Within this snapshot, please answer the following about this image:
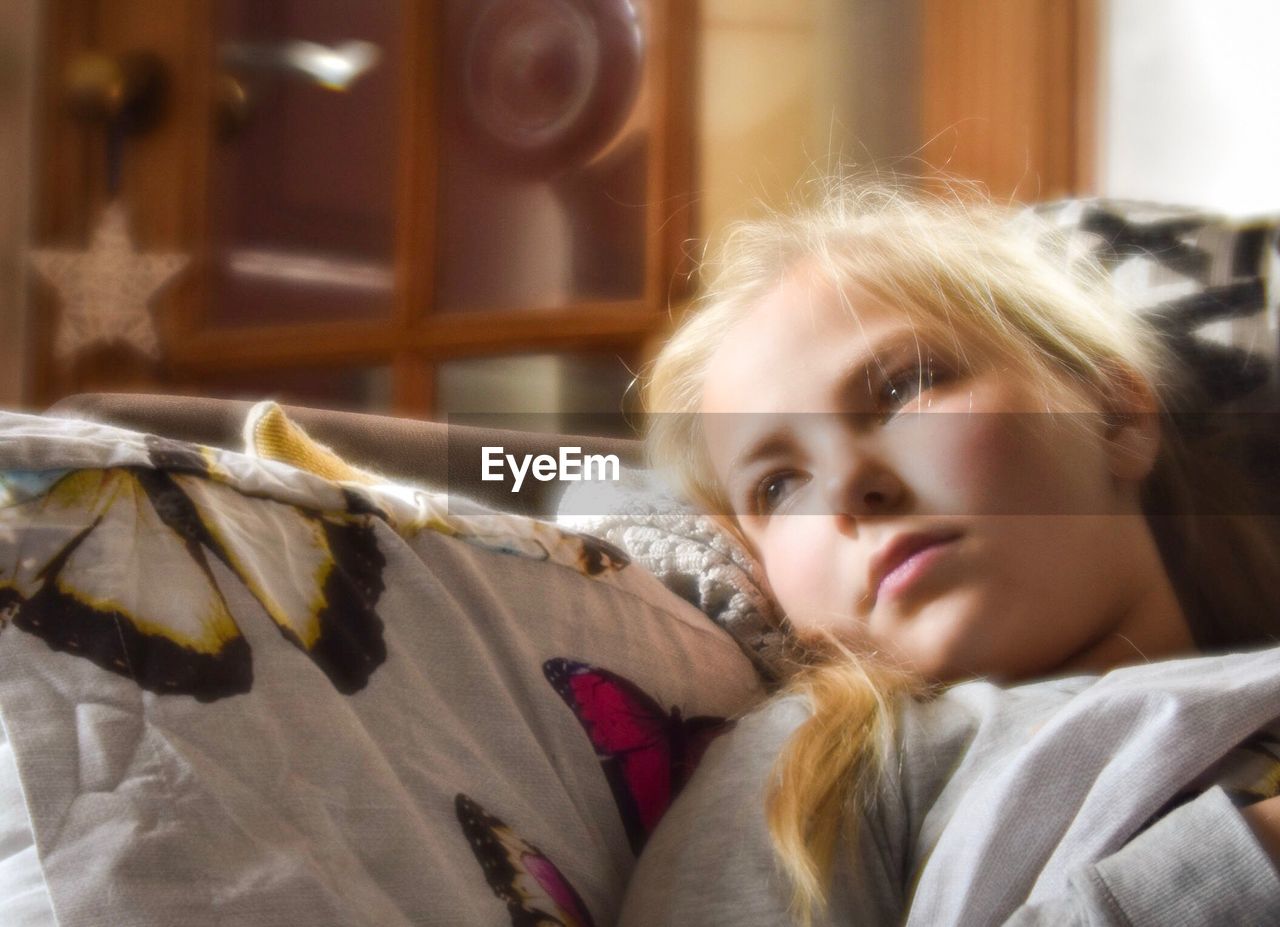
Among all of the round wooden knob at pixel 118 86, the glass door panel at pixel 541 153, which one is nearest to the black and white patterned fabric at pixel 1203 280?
the glass door panel at pixel 541 153

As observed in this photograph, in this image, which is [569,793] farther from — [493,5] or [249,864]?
[493,5]

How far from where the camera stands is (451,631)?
39 cm

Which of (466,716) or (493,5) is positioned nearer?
(466,716)

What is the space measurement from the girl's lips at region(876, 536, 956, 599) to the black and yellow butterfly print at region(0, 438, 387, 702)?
0.27m

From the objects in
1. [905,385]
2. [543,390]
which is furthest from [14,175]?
[905,385]

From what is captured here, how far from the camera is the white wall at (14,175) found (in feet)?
7.87

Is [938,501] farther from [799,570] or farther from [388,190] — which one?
[388,190]

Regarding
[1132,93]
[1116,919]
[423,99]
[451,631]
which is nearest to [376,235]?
[423,99]

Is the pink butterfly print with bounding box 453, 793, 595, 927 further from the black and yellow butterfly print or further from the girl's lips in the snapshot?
the girl's lips

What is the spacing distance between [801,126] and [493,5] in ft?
2.28

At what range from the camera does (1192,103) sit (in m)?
1.23

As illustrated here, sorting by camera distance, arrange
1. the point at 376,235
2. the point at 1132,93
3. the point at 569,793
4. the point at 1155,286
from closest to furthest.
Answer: the point at 569,793, the point at 1155,286, the point at 1132,93, the point at 376,235

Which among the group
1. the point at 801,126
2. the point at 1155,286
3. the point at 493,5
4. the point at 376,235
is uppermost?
the point at 493,5

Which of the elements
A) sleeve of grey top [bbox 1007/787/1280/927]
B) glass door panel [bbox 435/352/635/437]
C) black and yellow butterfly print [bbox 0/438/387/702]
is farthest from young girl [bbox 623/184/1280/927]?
glass door panel [bbox 435/352/635/437]
